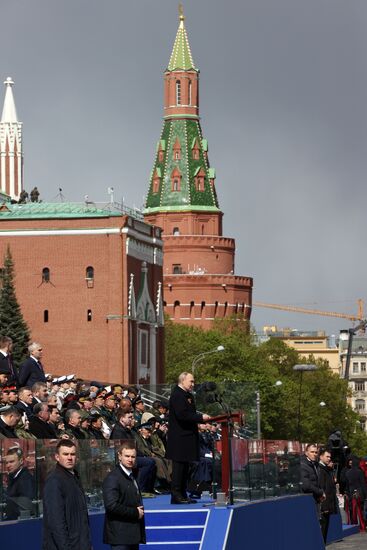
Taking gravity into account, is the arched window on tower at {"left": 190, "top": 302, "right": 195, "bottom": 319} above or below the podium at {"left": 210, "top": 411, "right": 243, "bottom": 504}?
above

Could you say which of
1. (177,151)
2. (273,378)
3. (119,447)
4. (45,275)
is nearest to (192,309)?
(177,151)

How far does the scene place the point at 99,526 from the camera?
22.0 m

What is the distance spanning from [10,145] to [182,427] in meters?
90.6

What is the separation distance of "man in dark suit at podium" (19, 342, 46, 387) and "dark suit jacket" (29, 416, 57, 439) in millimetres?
5106

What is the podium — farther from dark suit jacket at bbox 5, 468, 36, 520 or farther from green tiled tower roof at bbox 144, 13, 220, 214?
green tiled tower roof at bbox 144, 13, 220, 214

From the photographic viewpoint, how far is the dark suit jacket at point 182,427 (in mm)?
23062

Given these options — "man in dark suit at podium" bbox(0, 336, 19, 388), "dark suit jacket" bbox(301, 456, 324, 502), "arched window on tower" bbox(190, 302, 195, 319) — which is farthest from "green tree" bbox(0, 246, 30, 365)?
"arched window on tower" bbox(190, 302, 195, 319)

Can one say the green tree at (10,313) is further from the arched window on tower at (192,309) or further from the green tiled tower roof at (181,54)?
the green tiled tower roof at (181,54)

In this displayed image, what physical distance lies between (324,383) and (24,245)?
46922 mm

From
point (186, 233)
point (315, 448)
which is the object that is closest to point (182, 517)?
point (315, 448)

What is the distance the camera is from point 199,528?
22.7m

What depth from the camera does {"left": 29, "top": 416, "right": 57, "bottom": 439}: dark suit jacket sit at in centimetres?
2214

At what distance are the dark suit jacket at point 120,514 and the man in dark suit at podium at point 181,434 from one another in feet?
16.5

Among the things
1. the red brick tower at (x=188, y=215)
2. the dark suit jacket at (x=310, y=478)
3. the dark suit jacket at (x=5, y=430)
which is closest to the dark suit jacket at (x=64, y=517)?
the dark suit jacket at (x=5, y=430)
